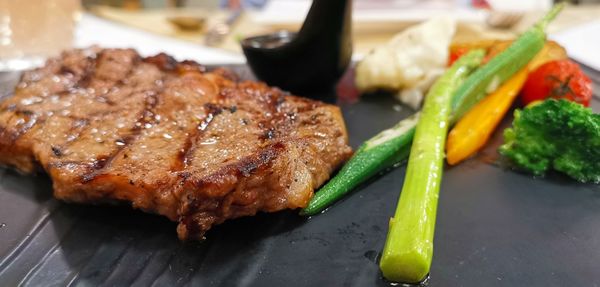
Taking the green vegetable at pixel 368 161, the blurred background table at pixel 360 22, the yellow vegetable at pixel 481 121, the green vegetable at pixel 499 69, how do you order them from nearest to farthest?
the green vegetable at pixel 368 161 → the yellow vegetable at pixel 481 121 → the green vegetable at pixel 499 69 → the blurred background table at pixel 360 22

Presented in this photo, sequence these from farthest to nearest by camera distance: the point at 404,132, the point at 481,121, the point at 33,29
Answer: the point at 33,29 → the point at 481,121 → the point at 404,132

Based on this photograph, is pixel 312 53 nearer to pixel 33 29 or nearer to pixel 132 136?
pixel 132 136

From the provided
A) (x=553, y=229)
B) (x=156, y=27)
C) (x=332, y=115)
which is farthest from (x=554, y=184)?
(x=156, y=27)

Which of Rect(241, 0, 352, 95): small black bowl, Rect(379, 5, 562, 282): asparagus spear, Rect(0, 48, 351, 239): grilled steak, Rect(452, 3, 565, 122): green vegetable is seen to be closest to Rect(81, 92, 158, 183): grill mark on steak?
Rect(0, 48, 351, 239): grilled steak

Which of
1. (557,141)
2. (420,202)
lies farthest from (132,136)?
(557,141)

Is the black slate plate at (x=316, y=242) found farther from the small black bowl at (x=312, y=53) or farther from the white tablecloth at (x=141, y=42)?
the white tablecloth at (x=141, y=42)

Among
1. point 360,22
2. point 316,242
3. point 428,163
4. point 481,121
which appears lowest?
point 360,22

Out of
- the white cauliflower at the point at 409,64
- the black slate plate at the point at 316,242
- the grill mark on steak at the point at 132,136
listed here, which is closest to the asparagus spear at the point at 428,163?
the black slate plate at the point at 316,242
